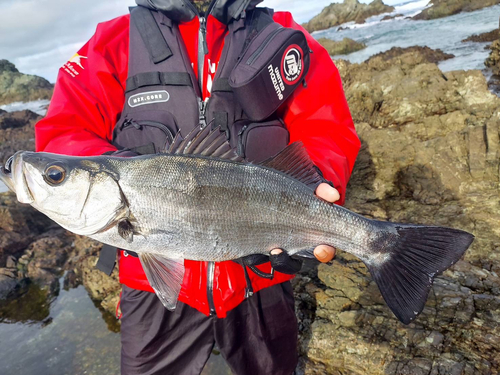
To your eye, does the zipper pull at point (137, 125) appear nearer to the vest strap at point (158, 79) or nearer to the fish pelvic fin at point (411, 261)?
the vest strap at point (158, 79)

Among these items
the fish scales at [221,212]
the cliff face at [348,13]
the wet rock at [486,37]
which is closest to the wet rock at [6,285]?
the fish scales at [221,212]

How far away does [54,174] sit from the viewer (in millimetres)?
1969

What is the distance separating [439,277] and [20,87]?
48.5 meters

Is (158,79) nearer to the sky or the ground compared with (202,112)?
nearer to the sky

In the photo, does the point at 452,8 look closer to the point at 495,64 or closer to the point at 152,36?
the point at 495,64

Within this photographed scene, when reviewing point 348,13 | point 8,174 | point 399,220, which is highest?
point 8,174

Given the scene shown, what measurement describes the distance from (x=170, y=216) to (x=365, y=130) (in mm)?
5406

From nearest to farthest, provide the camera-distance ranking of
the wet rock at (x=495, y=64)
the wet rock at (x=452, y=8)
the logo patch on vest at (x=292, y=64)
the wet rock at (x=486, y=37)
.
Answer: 1. the logo patch on vest at (x=292, y=64)
2. the wet rock at (x=495, y=64)
3. the wet rock at (x=486, y=37)
4. the wet rock at (x=452, y=8)

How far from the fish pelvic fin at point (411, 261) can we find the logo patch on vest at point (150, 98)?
195 centimetres

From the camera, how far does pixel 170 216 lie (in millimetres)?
2082

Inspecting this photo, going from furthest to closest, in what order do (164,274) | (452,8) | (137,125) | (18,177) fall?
(452,8) → (137,125) → (164,274) → (18,177)

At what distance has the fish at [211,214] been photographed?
2.02 meters

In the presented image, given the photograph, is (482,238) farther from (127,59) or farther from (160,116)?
(127,59)

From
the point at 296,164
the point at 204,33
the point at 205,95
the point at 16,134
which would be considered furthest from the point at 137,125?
the point at 16,134
